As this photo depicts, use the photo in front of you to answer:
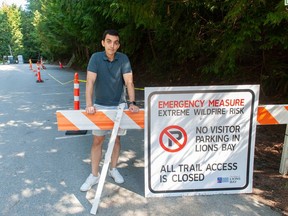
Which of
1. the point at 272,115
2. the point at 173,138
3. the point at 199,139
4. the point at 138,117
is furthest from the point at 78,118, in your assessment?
the point at 272,115

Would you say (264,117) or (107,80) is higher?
(107,80)

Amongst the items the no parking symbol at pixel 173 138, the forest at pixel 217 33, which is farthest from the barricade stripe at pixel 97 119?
the forest at pixel 217 33

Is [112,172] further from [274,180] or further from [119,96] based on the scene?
[274,180]

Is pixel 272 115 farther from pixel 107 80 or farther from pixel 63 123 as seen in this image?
pixel 63 123

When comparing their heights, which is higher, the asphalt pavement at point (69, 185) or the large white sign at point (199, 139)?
the large white sign at point (199, 139)

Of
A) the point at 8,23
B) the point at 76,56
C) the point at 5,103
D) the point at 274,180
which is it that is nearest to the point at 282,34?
the point at 274,180

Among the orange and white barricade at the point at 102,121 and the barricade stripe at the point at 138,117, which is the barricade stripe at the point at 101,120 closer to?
the orange and white barricade at the point at 102,121

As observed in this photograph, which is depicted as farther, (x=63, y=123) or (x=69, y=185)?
(x=69, y=185)

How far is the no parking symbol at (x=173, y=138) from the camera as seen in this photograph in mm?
3666

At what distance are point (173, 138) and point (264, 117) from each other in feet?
3.93

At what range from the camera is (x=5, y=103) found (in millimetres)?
10781

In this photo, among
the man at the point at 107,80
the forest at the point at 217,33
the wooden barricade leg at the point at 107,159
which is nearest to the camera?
the wooden barricade leg at the point at 107,159

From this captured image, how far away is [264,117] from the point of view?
377cm

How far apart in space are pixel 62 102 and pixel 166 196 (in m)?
7.91
